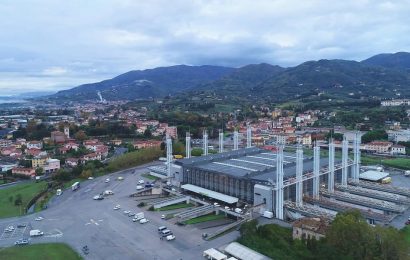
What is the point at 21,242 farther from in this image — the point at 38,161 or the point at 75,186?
the point at 38,161

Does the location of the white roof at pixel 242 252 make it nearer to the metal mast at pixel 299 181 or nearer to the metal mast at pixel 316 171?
the metal mast at pixel 299 181

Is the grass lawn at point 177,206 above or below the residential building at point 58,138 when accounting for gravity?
below

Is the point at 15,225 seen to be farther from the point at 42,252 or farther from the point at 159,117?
the point at 159,117

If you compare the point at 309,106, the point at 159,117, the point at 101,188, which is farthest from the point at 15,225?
the point at 309,106

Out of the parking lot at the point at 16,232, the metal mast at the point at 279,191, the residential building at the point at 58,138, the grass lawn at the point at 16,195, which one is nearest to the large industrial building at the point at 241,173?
the metal mast at the point at 279,191

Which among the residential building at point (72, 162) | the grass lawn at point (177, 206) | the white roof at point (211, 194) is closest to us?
the white roof at point (211, 194)

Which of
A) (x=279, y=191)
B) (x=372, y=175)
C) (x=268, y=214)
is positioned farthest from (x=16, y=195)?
(x=372, y=175)

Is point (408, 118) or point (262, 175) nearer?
point (262, 175)

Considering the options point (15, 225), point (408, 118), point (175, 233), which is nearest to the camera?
point (175, 233)
